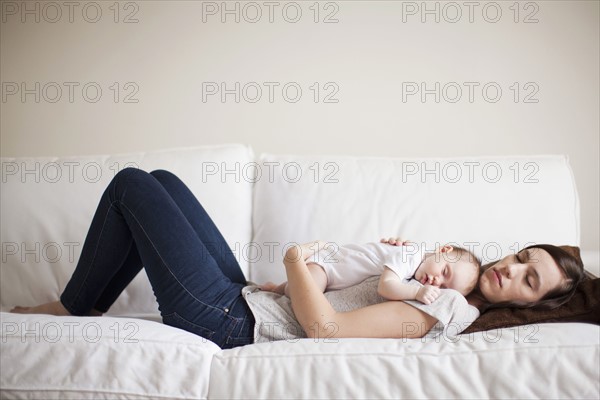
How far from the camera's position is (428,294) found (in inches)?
A: 54.5

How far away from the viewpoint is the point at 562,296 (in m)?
1.47

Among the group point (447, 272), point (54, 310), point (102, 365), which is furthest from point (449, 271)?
point (54, 310)

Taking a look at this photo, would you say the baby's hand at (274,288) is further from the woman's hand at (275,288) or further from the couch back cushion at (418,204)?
the couch back cushion at (418,204)

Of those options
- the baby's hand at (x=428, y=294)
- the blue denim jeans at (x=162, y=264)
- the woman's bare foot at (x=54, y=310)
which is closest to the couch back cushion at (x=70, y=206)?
the woman's bare foot at (x=54, y=310)

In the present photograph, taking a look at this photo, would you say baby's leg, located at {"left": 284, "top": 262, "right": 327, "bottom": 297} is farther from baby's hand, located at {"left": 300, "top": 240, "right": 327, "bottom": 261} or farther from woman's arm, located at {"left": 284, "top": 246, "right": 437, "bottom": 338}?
woman's arm, located at {"left": 284, "top": 246, "right": 437, "bottom": 338}

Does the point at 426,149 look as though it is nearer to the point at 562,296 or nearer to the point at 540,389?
the point at 562,296

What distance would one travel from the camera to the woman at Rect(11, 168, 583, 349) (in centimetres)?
140

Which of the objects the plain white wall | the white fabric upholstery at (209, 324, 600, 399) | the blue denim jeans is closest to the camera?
the white fabric upholstery at (209, 324, 600, 399)

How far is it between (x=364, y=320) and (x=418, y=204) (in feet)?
2.22

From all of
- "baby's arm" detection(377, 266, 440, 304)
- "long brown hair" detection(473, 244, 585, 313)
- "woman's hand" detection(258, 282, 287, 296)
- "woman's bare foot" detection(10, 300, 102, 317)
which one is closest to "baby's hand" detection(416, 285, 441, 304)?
"baby's arm" detection(377, 266, 440, 304)

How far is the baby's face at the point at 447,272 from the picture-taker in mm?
1514

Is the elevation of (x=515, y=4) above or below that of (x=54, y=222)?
above

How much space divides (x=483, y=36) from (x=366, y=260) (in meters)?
1.28

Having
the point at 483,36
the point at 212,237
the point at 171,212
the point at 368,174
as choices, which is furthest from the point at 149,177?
the point at 483,36
